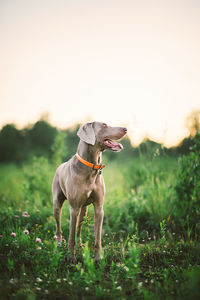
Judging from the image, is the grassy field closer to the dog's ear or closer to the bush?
the bush

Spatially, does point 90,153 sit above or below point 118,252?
above

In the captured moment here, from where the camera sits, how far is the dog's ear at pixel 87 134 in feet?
8.95

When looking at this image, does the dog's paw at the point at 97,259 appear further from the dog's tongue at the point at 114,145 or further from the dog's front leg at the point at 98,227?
the dog's tongue at the point at 114,145

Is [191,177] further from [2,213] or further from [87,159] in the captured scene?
[2,213]

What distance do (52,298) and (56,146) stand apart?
4.05 metres

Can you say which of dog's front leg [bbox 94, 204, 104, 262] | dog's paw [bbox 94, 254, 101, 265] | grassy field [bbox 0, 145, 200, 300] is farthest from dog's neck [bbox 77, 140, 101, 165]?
dog's paw [bbox 94, 254, 101, 265]

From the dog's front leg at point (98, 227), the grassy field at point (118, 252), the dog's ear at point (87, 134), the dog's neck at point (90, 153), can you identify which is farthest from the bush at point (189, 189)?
the dog's ear at point (87, 134)

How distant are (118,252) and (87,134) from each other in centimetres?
165

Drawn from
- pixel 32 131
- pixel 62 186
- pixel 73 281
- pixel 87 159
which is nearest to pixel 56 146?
pixel 62 186

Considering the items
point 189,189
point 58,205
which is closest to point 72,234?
point 58,205

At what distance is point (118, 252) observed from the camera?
9.83ft

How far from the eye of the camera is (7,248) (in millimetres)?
2867

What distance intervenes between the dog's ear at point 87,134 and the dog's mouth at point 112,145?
203mm

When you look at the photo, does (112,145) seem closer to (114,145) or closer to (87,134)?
(114,145)
